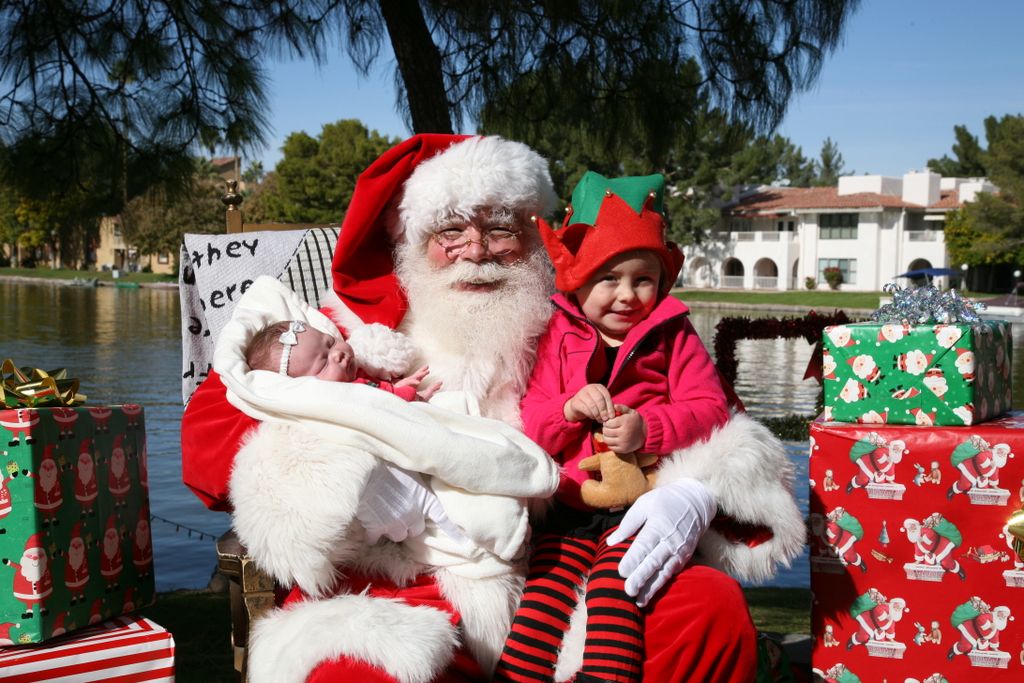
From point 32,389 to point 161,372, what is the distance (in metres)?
12.7

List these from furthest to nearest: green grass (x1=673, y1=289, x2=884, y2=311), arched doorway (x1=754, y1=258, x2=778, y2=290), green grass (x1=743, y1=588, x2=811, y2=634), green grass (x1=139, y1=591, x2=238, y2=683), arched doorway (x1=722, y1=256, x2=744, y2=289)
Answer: arched doorway (x1=722, y1=256, x2=744, y2=289) → arched doorway (x1=754, y1=258, x2=778, y2=290) → green grass (x1=673, y1=289, x2=884, y2=311) → green grass (x1=743, y1=588, x2=811, y2=634) → green grass (x1=139, y1=591, x2=238, y2=683)

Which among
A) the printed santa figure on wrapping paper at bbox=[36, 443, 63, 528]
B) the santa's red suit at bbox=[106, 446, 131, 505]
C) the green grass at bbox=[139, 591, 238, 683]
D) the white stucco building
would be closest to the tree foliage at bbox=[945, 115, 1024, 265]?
the white stucco building

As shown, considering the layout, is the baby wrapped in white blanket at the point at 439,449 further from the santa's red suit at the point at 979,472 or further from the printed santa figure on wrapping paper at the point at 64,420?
the santa's red suit at the point at 979,472

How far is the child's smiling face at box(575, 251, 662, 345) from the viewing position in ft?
8.42

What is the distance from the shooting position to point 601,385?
239 centimetres

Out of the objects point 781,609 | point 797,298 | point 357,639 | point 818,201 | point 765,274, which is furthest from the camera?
point 765,274

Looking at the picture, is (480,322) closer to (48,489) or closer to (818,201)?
(48,489)

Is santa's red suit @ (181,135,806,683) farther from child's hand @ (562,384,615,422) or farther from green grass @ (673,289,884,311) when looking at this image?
green grass @ (673,289,884,311)

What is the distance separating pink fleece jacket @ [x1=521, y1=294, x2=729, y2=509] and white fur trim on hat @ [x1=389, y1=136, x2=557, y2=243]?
0.37 meters

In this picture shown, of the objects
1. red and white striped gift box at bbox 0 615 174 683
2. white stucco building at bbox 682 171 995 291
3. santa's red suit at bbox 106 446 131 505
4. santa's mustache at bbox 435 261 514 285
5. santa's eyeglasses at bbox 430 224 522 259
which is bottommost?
red and white striped gift box at bbox 0 615 174 683

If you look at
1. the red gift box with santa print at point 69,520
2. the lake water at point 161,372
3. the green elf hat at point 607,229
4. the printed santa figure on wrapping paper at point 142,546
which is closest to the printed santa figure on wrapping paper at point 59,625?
the red gift box with santa print at point 69,520

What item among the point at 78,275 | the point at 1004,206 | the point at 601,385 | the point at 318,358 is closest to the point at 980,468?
the point at 601,385

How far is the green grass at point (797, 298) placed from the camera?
31.9m

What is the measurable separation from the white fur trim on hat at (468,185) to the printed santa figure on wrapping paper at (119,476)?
1005 millimetres
